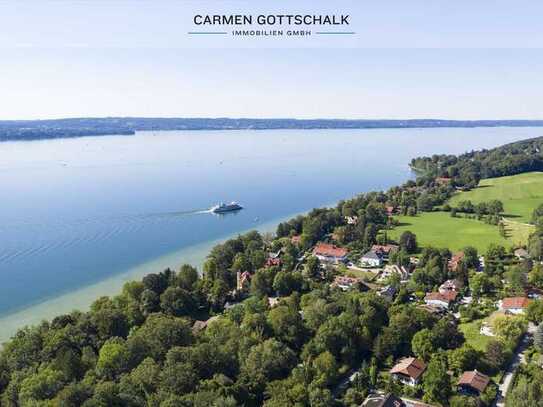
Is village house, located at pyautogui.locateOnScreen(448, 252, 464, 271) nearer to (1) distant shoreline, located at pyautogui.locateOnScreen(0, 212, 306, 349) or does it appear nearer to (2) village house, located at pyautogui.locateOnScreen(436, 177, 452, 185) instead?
(1) distant shoreline, located at pyautogui.locateOnScreen(0, 212, 306, 349)

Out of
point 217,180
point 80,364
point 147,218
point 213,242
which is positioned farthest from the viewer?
point 217,180

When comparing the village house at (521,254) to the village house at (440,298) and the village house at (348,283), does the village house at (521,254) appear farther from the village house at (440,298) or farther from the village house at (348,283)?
the village house at (348,283)

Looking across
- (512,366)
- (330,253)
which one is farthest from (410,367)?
(330,253)

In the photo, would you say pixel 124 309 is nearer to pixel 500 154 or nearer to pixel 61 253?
pixel 61 253

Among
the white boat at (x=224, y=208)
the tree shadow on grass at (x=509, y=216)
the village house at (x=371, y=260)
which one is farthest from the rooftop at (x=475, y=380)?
the white boat at (x=224, y=208)

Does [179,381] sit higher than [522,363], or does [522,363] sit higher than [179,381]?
[179,381]

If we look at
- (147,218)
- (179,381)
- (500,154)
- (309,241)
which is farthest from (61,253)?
(500,154)

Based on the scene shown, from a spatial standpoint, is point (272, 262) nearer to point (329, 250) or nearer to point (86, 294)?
point (329, 250)

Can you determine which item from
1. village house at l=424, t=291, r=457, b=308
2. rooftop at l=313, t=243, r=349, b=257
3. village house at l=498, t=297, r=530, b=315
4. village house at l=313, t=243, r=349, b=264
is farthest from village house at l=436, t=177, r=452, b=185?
village house at l=498, t=297, r=530, b=315
